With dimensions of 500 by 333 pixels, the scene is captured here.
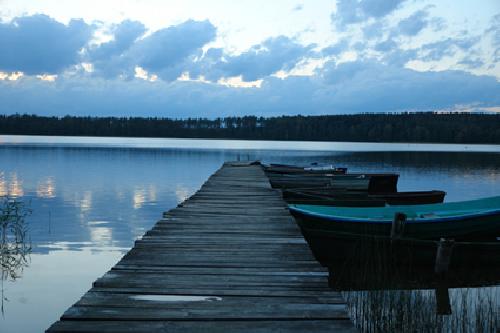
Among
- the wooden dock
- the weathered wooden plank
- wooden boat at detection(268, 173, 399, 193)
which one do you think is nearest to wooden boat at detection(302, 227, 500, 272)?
the wooden dock

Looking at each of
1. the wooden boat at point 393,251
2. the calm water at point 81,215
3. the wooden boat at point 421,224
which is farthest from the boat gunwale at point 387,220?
the calm water at point 81,215

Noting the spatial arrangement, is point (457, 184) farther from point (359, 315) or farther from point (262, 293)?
point (262, 293)

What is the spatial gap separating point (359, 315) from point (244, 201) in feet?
17.4

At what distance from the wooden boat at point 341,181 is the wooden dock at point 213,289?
1152 centimetres

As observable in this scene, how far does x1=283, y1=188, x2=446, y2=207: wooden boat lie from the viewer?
13414 millimetres

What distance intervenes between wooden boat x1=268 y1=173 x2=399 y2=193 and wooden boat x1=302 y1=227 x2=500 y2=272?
854 centimetres

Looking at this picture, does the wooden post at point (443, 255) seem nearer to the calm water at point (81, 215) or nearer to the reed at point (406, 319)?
the reed at point (406, 319)

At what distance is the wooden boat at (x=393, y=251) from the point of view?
9812 mm

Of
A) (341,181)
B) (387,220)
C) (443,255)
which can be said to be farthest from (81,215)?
(443,255)

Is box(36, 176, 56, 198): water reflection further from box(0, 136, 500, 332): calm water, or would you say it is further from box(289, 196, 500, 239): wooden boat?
box(289, 196, 500, 239): wooden boat

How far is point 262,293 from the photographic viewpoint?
4410mm

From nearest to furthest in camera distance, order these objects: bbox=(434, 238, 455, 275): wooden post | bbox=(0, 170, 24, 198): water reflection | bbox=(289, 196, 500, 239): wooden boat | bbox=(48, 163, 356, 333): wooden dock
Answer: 1. bbox=(48, 163, 356, 333): wooden dock
2. bbox=(434, 238, 455, 275): wooden post
3. bbox=(289, 196, 500, 239): wooden boat
4. bbox=(0, 170, 24, 198): water reflection

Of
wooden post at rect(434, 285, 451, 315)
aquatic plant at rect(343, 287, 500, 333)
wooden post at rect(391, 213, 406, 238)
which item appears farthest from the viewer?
wooden post at rect(391, 213, 406, 238)

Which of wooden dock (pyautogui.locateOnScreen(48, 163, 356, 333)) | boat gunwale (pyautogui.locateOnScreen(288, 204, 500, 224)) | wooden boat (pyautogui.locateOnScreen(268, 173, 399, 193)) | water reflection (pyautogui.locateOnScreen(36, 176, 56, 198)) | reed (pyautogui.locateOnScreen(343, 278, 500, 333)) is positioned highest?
wooden dock (pyautogui.locateOnScreen(48, 163, 356, 333))
